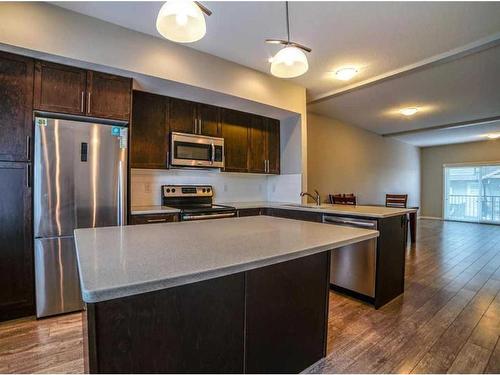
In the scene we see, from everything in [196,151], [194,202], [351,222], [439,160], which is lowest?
[351,222]

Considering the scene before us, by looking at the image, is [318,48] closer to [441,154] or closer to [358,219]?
[358,219]

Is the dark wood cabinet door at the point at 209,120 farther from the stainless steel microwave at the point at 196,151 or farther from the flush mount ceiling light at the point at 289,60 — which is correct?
the flush mount ceiling light at the point at 289,60

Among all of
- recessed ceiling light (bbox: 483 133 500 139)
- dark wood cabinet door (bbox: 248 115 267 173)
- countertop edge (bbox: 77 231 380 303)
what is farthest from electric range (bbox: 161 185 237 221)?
recessed ceiling light (bbox: 483 133 500 139)

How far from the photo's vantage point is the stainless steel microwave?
329cm

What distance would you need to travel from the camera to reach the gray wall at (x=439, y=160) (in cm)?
805

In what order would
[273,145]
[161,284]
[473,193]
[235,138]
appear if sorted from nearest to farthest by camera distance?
1. [161,284]
2. [235,138]
3. [273,145]
4. [473,193]

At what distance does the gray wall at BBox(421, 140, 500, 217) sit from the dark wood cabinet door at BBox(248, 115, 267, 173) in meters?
7.75

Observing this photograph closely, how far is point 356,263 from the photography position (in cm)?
269

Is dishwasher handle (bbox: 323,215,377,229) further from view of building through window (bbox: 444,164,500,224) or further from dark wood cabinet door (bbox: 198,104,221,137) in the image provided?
view of building through window (bbox: 444,164,500,224)

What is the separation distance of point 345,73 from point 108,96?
→ 9.22ft

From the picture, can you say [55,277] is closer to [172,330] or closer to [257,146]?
[172,330]

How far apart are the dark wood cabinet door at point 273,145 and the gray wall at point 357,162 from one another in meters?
1.18

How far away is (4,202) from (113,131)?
1.05m

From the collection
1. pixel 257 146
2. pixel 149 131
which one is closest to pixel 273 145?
pixel 257 146
